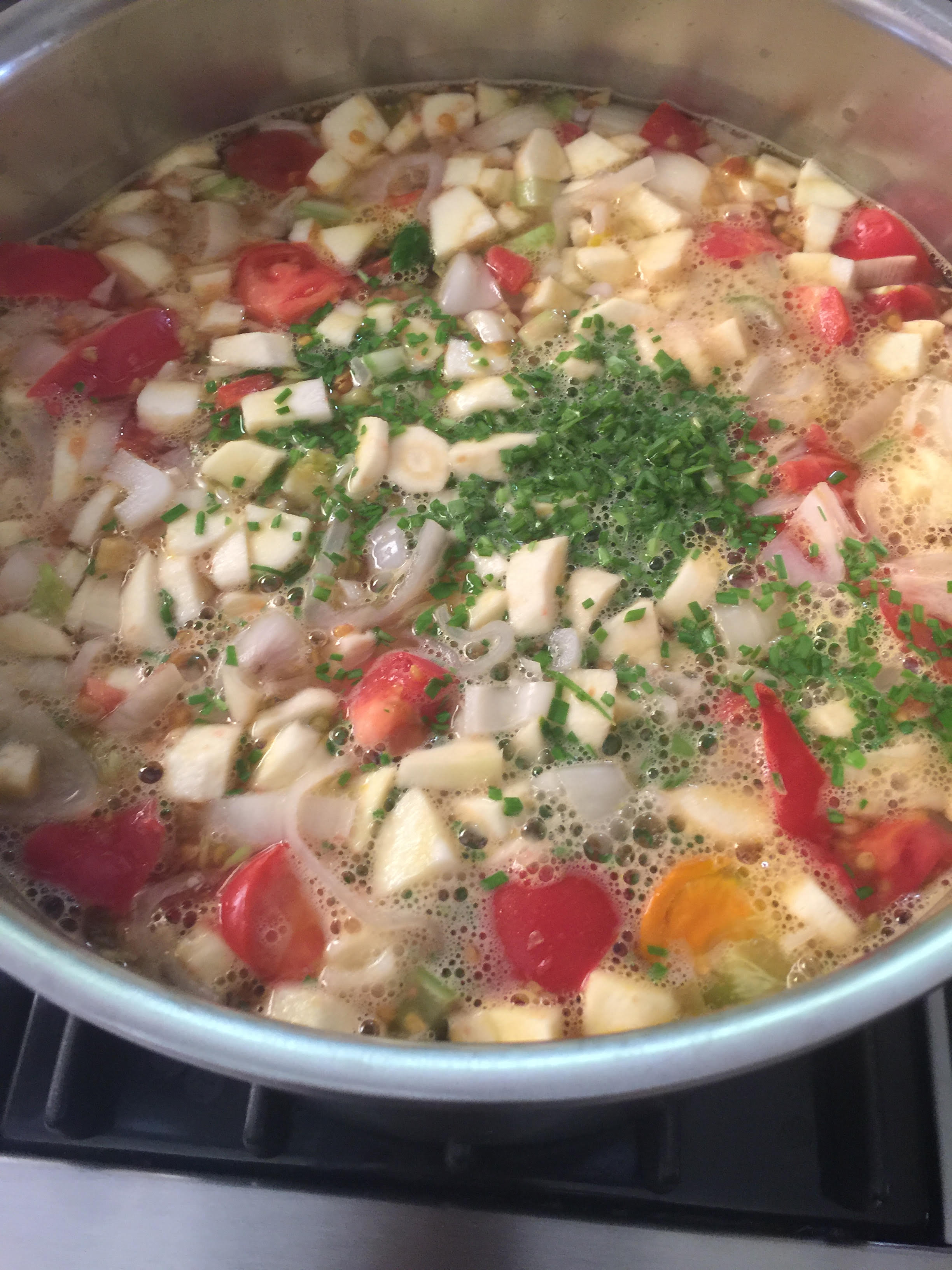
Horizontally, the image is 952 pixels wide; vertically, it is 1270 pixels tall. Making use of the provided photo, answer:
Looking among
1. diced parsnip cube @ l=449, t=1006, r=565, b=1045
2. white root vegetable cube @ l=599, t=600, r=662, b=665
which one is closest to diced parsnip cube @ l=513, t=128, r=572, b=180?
white root vegetable cube @ l=599, t=600, r=662, b=665

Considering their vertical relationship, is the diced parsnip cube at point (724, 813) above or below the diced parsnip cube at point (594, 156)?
below

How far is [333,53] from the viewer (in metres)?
1.64

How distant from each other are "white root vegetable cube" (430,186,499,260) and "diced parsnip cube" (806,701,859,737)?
0.94m

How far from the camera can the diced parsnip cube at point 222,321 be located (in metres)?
1.50

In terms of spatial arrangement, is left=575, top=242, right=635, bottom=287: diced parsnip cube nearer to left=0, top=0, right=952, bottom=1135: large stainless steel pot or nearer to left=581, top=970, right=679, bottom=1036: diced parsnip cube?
left=0, top=0, right=952, bottom=1135: large stainless steel pot

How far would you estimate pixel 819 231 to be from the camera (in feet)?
5.13

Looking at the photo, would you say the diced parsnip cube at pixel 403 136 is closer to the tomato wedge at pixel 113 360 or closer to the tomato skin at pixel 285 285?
the tomato skin at pixel 285 285

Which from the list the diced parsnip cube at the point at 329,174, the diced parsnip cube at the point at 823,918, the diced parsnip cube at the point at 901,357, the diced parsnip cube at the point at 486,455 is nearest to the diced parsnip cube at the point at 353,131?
the diced parsnip cube at the point at 329,174

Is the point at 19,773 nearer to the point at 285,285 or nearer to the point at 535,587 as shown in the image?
the point at 535,587

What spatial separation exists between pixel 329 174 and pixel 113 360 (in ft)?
1.69

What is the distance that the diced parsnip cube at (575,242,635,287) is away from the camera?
1523mm

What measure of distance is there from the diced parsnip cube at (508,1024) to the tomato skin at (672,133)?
1.43 meters

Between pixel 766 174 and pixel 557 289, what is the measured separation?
1.48ft

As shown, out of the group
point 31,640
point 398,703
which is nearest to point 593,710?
point 398,703
